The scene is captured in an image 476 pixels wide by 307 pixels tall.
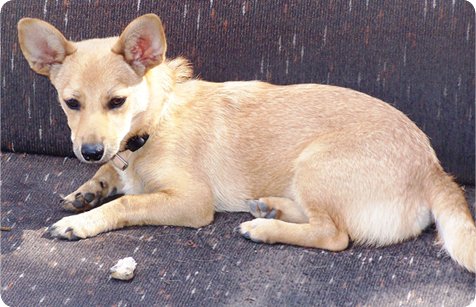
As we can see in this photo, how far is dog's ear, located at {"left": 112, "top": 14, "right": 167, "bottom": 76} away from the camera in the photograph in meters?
2.88

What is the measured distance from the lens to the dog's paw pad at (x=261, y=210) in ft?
10.0

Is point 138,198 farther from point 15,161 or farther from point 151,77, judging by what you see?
point 15,161

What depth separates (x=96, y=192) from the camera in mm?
3289

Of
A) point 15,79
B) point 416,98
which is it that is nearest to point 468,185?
point 416,98

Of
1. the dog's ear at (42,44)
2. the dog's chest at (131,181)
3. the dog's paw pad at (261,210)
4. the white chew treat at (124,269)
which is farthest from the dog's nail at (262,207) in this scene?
the dog's ear at (42,44)

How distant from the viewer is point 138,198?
3.03 meters

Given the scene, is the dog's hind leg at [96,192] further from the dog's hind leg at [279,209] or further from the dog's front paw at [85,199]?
the dog's hind leg at [279,209]

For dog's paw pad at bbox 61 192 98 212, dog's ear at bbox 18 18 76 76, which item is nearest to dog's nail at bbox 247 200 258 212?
dog's paw pad at bbox 61 192 98 212

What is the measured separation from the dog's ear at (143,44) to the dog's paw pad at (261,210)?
29.6 inches

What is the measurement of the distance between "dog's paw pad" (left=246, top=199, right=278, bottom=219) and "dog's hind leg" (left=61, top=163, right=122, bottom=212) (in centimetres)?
69

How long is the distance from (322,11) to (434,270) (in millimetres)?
1532

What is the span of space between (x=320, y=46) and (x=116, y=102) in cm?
123

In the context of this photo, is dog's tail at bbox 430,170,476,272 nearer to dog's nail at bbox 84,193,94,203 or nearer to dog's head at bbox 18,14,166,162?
dog's head at bbox 18,14,166,162

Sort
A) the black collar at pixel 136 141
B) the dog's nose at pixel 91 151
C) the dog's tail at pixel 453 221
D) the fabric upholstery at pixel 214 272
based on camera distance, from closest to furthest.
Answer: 1. the fabric upholstery at pixel 214 272
2. the dog's tail at pixel 453 221
3. the dog's nose at pixel 91 151
4. the black collar at pixel 136 141
